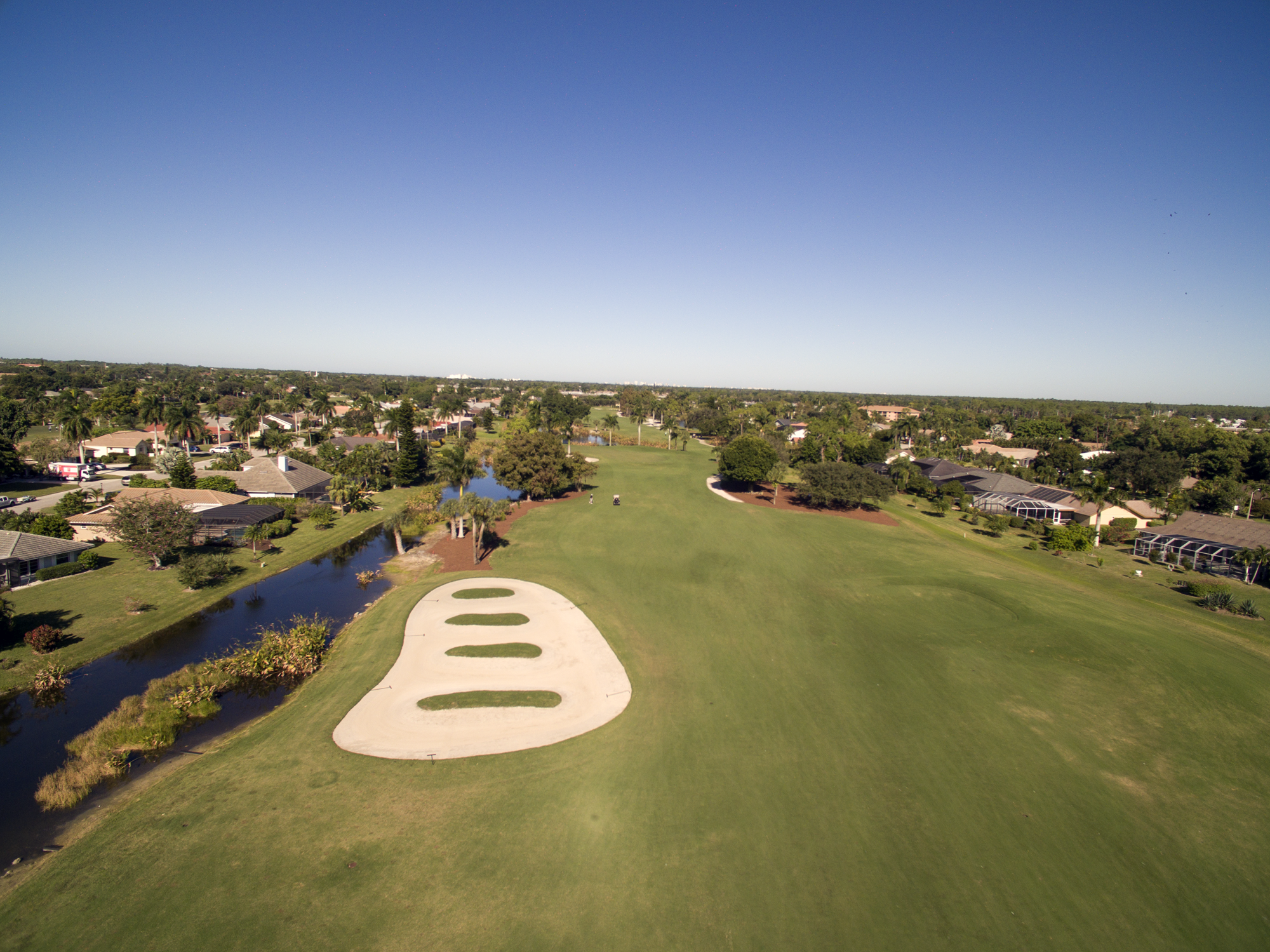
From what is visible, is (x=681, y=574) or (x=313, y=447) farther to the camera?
(x=313, y=447)

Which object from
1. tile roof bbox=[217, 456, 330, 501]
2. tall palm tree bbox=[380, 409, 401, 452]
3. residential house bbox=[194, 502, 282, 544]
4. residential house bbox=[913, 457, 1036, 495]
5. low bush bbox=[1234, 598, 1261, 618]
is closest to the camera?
low bush bbox=[1234, 598, 1261, 618]

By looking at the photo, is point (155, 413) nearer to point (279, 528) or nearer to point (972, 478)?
point (279, 528)

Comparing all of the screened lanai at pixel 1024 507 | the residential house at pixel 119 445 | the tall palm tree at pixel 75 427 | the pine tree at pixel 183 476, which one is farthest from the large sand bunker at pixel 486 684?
the residential house at pixel 119 445

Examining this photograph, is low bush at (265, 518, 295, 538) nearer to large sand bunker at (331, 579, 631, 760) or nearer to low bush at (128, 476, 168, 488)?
low bush at (128, 476, 168, 488)

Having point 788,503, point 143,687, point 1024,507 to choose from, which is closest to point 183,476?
point 143,687

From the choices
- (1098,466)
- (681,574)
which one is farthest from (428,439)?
(1098,466)

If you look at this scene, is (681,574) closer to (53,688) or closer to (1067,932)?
(1067,932)

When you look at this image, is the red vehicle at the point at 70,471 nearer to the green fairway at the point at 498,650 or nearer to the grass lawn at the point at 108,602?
the grass lawn at the point at 108,602

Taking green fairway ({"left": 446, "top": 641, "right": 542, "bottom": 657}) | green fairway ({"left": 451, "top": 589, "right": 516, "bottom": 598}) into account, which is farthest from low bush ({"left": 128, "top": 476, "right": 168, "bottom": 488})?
green fairway ({"left": 446, "top": 641, "right": 542, "bottom": 657})
